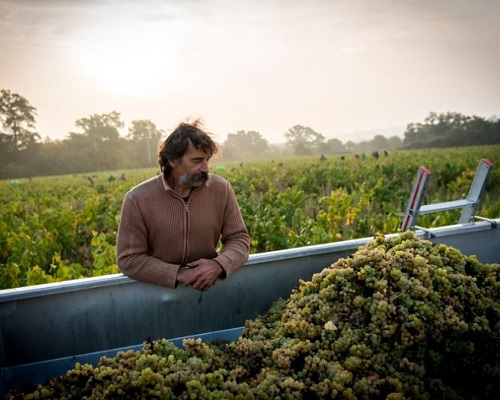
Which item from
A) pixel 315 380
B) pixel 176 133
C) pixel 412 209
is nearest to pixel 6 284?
pixel 176 133

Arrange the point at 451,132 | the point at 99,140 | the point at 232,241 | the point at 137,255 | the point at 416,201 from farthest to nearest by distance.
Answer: the point at 99,140
the point at 451,132
the point at 416,201
the point at 232,241
the point at 137,255

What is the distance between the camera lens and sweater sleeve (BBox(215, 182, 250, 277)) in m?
2.76

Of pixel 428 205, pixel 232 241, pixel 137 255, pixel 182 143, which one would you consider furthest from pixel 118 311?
pixel 428 205

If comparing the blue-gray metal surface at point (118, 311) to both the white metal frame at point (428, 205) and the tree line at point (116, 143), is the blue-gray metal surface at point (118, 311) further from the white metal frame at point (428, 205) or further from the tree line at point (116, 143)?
the tree line at point (116, 143)

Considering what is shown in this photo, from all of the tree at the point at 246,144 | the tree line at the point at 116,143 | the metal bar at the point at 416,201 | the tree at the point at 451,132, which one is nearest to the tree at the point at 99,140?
the tree line at the point at 116,143

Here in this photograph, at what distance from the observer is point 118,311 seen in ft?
8.52

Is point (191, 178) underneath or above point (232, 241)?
above

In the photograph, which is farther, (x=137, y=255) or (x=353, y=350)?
(x=137, y=255)

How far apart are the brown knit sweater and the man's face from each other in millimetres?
96

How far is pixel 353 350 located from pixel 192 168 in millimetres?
1450

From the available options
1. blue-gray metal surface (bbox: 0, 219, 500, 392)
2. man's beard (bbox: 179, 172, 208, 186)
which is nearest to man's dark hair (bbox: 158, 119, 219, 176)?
man's beard (bbox: 179, 172, 208, 186)

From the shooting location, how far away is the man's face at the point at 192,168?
9.20 ft

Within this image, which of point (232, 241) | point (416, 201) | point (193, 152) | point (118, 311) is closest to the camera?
point (118, 311)

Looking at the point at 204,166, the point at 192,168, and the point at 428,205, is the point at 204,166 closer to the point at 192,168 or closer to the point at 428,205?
the point at 192,168
